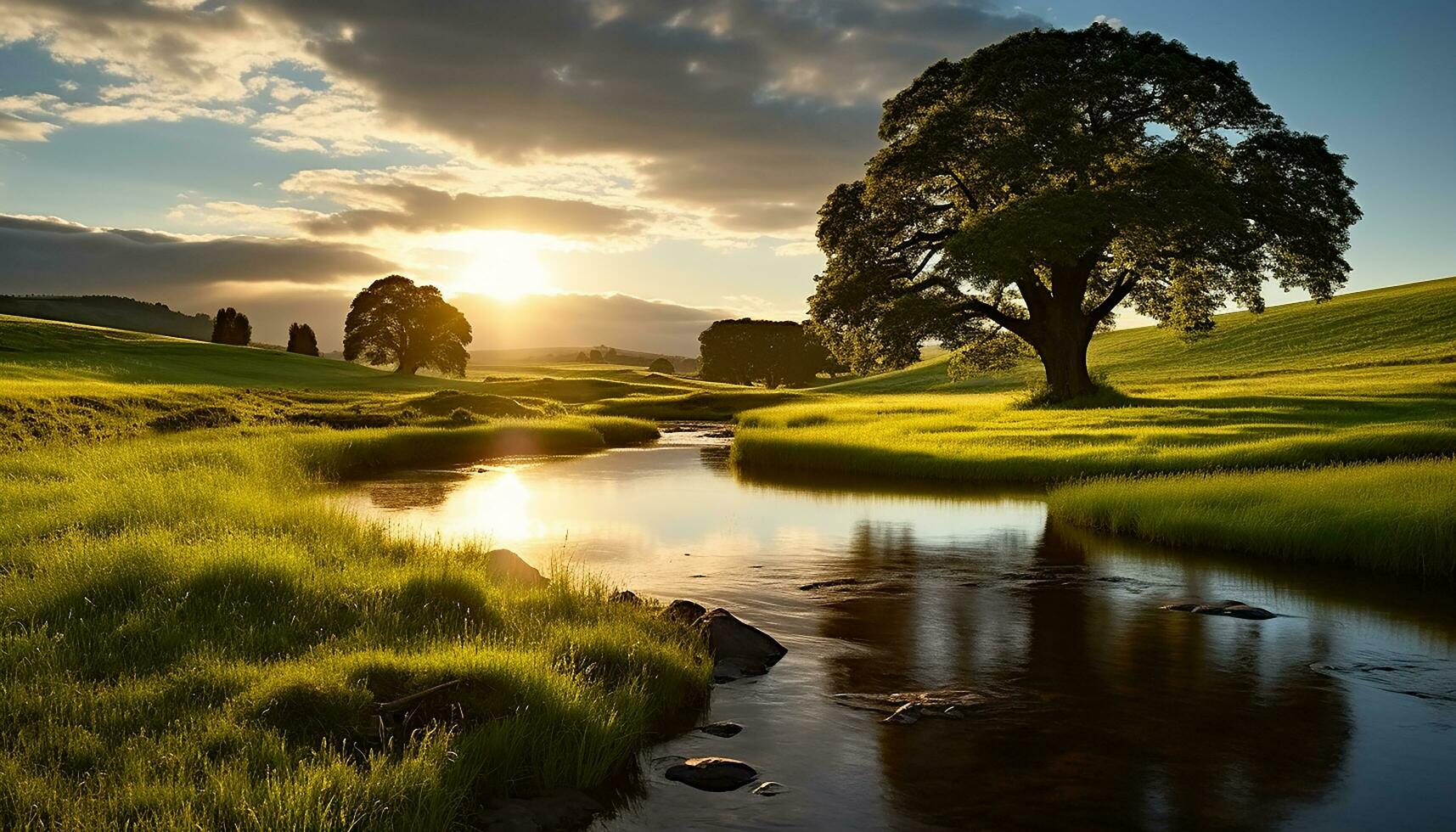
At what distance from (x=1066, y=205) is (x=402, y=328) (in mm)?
82325

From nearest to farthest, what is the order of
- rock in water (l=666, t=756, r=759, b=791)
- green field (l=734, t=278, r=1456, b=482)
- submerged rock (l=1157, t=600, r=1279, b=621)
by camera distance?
1. rock in water (l=666, t=756, r=759, b=791)
2. submerged rock (l=1157, t=600, r=1279, b=621)
3. green field (l=734, t=278, r=1456, b=482)

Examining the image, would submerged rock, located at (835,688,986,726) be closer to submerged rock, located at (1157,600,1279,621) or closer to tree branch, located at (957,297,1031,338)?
submerged rock, located at (1157,600,1279,621)

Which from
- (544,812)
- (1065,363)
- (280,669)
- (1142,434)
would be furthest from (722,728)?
(1065,363)

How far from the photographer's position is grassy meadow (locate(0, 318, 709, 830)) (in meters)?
6.96

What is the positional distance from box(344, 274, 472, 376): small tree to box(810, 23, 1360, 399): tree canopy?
68043mm

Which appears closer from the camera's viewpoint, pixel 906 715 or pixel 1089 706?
pixel 906 715

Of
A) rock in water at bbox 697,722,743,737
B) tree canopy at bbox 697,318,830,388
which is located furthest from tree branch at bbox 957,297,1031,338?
tree canopy at bbox 697,318,830,388

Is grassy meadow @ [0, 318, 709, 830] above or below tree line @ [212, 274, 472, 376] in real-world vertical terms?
below

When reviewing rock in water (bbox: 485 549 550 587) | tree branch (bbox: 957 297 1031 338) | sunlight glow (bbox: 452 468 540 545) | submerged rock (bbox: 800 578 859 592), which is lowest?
sunlight glow (bbox: 452 468 540 545)

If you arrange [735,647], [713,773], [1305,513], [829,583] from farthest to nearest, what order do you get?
1. [1305,513]
2. [829,583]
3. [735,647]
4. [713,773]

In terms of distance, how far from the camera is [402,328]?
103 m

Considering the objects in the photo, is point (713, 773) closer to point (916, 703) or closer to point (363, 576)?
point (916, 703)

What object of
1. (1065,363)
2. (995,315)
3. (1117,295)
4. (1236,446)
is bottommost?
(1236,446)

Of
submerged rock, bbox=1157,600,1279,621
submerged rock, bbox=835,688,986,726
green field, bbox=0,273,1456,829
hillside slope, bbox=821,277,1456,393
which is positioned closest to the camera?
green field, bbox=0,273,1456,829
